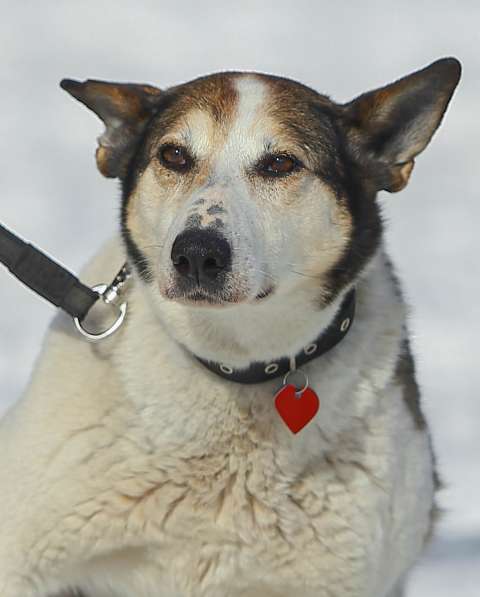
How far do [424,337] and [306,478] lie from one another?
11.5 ft

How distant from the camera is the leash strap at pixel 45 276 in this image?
3.96 metres

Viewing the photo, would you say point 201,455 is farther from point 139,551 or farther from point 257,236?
point 257,236

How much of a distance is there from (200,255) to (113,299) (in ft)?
2.59

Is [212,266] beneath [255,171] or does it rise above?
beneath

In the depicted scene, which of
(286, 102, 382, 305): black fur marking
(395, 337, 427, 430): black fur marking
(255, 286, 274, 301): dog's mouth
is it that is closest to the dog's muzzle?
(255, 286, 274, 301): dog's mouth

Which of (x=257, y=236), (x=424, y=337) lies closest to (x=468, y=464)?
(x=424, y=337)

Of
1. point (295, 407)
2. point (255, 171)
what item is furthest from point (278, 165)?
point (295, 407)

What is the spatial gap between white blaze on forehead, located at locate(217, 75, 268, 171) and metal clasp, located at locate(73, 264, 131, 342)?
59 centimetres

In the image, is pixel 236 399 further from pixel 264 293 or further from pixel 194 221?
pixel 194 221

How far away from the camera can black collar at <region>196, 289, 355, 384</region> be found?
384cm

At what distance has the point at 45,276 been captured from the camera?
13.2 ft

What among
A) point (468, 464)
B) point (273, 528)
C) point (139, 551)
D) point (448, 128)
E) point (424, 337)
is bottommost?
point (139, 551)

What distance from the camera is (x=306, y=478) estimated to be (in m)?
3.87

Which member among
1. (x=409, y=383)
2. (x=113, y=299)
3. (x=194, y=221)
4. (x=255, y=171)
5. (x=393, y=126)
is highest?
(x=393, y=126)
